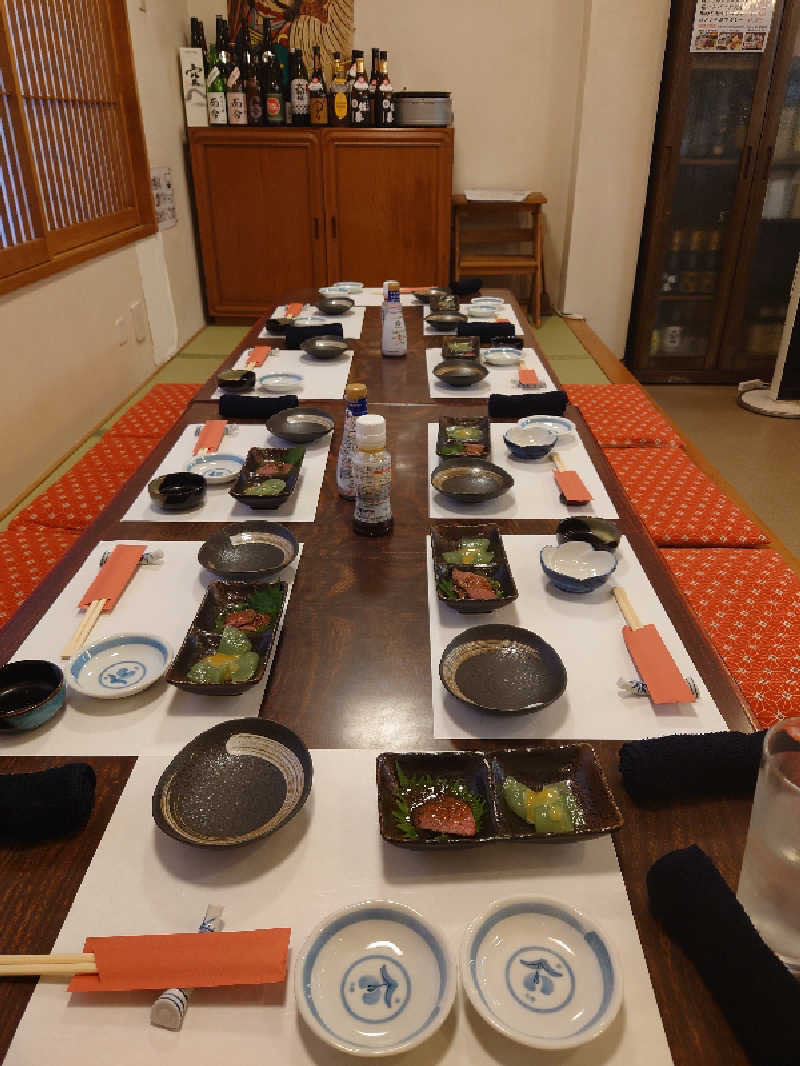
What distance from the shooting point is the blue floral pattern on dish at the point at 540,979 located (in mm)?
659

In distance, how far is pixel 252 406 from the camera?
193cm

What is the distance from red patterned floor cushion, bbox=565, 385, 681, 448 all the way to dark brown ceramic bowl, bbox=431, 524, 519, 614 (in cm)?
115

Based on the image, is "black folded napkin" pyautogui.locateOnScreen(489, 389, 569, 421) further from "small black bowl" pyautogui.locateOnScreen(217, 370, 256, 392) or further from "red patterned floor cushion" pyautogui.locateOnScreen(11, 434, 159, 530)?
"red patterned floor cushion" pyautogui.locateOnScreen(11, 434, 159, 530)

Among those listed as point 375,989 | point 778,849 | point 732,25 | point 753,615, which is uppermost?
point 732,25

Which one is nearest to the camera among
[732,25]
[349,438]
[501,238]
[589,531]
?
[589,531]

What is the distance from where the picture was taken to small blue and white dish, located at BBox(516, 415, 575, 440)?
72.8 inches

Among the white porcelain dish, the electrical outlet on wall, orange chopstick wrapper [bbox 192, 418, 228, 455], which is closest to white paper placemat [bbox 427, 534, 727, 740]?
orange chopstick wrapper [bbox 192, 418, 228, 455]

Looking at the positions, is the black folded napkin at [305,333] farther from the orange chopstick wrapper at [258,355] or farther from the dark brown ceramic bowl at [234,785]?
the dark brown ceramic bowl at [234,785]

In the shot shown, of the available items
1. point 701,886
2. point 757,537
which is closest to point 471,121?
point 757,537

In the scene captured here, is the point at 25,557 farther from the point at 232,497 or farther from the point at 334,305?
the point at 334,305

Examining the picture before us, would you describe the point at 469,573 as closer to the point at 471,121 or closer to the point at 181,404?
the point at 181,404

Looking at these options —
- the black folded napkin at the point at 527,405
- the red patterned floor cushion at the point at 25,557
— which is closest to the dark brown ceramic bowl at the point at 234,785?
the red patterned floor cushion at the point at 25,557

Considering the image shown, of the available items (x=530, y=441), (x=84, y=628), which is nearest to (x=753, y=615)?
(x=530, y=441)

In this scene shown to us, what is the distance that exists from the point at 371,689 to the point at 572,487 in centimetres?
72
